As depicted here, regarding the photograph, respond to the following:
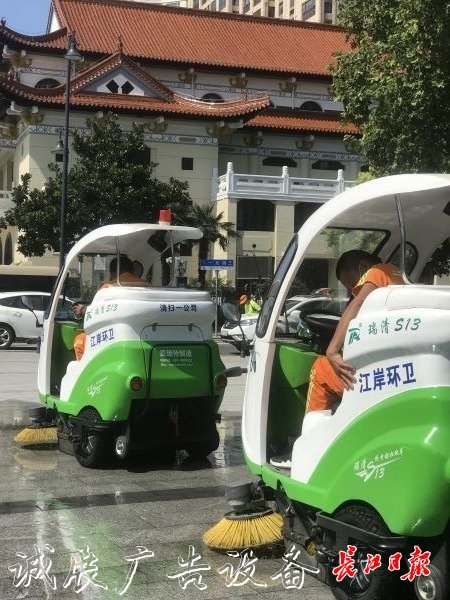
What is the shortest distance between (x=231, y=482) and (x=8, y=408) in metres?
4.95

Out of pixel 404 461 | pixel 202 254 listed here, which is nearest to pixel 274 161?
pixel 202 254

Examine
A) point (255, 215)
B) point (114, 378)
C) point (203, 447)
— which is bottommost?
point (203, 447)

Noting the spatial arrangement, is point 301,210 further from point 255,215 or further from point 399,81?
point 399,81

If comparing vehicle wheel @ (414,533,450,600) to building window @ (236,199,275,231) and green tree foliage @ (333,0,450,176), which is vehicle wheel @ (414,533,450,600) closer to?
green tree foliage @ (333,0,450,176)

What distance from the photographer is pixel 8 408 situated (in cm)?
1172

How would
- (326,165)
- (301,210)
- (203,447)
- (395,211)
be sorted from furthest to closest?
(326,165) < (301,210) < (203,447) < (395,211)

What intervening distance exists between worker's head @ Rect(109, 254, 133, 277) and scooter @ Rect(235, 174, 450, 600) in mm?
3277

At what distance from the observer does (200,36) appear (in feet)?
150

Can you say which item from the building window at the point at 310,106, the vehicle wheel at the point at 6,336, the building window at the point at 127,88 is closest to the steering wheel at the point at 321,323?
the vehicle wheel at the point at 6,336

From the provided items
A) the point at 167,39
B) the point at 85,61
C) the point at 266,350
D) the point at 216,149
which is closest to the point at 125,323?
the point at 266,350

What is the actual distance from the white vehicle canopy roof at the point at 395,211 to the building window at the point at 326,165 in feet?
126

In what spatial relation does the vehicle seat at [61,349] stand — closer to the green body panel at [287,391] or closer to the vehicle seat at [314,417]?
the green body panel at [287,391]

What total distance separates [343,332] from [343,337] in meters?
0.03

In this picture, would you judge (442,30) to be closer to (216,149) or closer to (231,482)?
(231,482)
